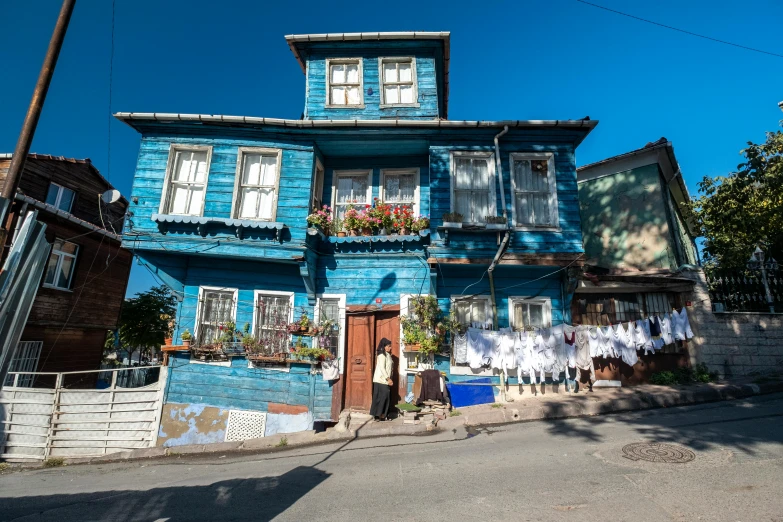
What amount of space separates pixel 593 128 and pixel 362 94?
6.29m

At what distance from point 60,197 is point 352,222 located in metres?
14.9

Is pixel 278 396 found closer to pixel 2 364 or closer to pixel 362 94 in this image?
pixel 2 364

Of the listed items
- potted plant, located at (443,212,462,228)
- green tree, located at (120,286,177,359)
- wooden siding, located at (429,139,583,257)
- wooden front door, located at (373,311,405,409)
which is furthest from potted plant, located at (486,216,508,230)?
green tree, located at (120,286,177,359)

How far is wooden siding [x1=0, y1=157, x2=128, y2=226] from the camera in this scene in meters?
16.1

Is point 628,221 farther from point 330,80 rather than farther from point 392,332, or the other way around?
point 330,80

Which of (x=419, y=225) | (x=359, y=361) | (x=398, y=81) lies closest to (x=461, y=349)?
(x=359, y=361)

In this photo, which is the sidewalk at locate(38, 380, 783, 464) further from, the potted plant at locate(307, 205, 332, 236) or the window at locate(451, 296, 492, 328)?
the potted plant at locate(307, 205, 332, 236)

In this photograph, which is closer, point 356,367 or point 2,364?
point 2,364

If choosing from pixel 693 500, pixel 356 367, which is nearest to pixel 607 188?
pixel 356 367

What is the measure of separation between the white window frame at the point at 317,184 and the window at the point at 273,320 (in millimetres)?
2472

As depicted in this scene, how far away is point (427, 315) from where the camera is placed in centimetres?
982

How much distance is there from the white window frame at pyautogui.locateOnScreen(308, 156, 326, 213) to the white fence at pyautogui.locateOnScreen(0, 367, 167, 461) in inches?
239

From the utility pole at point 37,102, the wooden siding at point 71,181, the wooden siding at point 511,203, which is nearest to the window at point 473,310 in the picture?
the wooden siding at point 511,203

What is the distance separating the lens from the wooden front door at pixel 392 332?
401 inches
